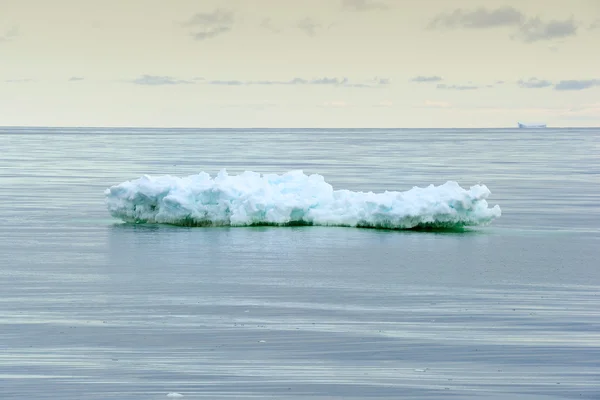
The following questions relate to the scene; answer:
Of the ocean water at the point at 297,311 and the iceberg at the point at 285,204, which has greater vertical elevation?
the iceberg at the point at 285,204

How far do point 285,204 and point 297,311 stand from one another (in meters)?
9.30

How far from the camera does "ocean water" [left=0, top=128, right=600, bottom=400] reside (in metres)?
9.44

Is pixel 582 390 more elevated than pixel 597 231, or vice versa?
pixel 597 231

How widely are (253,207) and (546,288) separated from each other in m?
8.39

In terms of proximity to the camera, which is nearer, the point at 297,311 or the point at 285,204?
the point at 297,311

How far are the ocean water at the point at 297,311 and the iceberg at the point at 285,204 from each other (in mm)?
443

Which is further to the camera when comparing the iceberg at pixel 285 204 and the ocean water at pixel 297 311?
the iceberg at pixel 285 204

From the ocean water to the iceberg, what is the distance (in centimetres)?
44

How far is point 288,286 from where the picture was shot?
15.0 metres

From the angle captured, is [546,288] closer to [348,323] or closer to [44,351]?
[348,323]

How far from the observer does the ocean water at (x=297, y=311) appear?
944cm

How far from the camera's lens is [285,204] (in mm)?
22172

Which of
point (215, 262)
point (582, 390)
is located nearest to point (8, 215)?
point (215, 262)

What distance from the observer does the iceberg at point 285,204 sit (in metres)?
21.8
